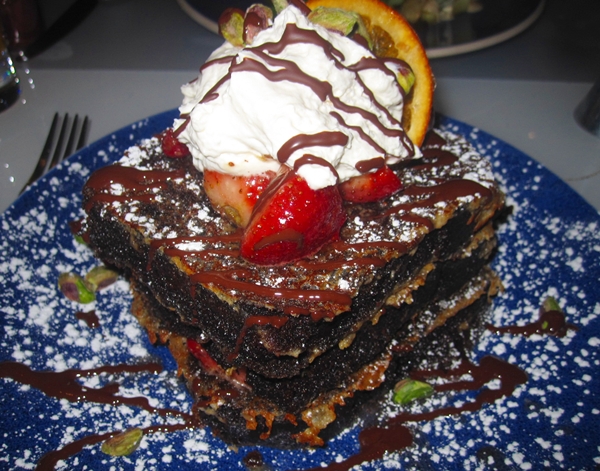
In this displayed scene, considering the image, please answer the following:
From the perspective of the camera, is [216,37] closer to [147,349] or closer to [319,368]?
[147,349]

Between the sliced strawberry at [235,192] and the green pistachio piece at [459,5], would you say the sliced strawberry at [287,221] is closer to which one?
the sliced strawberry at [235,192]

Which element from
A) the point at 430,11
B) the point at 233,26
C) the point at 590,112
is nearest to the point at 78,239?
the point at 233,26

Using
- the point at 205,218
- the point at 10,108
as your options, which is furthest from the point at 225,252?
the point at 10,108

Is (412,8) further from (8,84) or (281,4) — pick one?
(8,84)

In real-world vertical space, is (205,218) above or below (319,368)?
above

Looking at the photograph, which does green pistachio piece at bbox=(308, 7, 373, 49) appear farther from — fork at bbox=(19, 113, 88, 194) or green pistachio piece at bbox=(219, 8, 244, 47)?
fork at bbox=(19, 113, 88, 194)

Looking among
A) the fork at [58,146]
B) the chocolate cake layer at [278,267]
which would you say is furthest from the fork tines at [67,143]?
the chocolate cake layer at [278,267]

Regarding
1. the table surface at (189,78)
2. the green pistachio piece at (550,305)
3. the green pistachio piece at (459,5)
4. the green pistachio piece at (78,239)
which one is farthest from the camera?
the green pistachio piece at (459,5)
